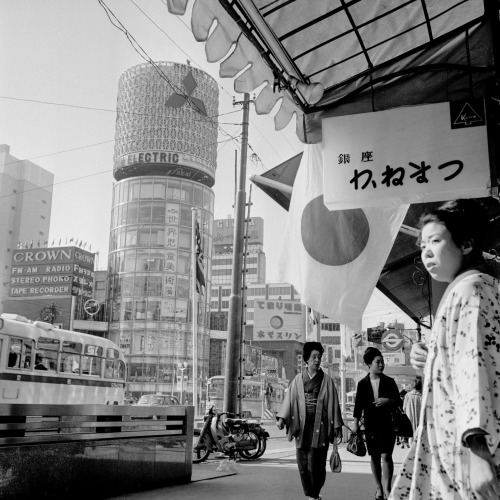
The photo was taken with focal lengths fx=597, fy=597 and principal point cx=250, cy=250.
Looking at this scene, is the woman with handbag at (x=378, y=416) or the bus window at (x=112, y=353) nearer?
the woman with handbag at (x=378, y=416)

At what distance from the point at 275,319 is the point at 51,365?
56.8 metres

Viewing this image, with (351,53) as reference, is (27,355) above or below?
below

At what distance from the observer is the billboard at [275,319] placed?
72688mm

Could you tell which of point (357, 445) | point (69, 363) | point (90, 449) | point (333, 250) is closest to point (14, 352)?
point (69, 363)

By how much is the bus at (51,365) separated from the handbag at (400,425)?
1040 centimetres

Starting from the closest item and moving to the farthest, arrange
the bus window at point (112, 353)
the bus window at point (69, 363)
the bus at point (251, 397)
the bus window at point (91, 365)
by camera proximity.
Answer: the bus window at point (69, 363) < the bus window at point (91, 365) < the bus window at point (112, 353) < the bus at point (251, 397)

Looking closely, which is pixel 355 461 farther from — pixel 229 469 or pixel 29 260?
pixel 29 260

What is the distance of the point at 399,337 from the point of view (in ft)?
74.0

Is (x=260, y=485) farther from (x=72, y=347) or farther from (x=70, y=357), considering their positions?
(x=72, y=347)

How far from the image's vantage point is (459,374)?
73.3 inches

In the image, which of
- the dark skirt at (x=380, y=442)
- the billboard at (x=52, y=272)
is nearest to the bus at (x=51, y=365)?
the dark skirt at (x=380, y=442)

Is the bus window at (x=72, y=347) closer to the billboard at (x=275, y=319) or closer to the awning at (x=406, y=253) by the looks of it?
the awning at (x=406, y=253)

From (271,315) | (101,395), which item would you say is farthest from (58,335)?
(271,315)

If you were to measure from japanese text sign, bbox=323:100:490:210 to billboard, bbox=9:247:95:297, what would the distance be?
2889 inches
